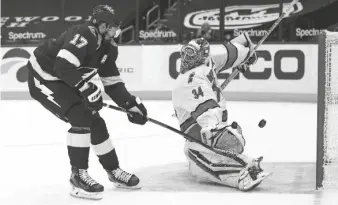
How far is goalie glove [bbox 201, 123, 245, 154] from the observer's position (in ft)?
11.3

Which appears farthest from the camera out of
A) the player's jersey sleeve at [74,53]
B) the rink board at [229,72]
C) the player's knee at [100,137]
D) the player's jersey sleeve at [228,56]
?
the rink board at [229,72]

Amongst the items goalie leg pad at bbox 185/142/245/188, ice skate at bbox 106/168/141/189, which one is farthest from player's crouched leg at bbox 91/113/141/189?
goalie leg pad at bbox 185/142/245/188

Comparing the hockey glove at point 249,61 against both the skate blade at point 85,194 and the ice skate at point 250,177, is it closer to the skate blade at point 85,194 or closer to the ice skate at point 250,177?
the ice skate at point 250,177

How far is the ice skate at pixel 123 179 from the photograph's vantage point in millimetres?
3521

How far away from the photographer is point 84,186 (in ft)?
10.8

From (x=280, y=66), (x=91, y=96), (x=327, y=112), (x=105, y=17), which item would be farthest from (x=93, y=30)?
(x=280, y=66)

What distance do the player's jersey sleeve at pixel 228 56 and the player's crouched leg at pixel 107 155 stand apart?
856 millimetres

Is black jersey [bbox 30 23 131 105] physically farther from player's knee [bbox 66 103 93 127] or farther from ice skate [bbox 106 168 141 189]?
ice skate [bbox 106 168 141 189]

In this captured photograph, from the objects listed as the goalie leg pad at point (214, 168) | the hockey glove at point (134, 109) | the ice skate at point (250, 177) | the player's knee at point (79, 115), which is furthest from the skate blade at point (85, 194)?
the ice skate at point (250, 177)

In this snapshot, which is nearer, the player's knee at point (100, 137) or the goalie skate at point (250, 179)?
the goalie skate at point (250, 179)

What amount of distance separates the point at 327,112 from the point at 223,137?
55 centimetres

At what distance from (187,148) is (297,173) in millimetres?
682

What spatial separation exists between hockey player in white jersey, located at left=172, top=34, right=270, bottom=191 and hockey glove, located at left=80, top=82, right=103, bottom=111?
565 millimetres

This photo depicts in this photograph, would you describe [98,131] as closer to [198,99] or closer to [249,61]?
[198,99]
